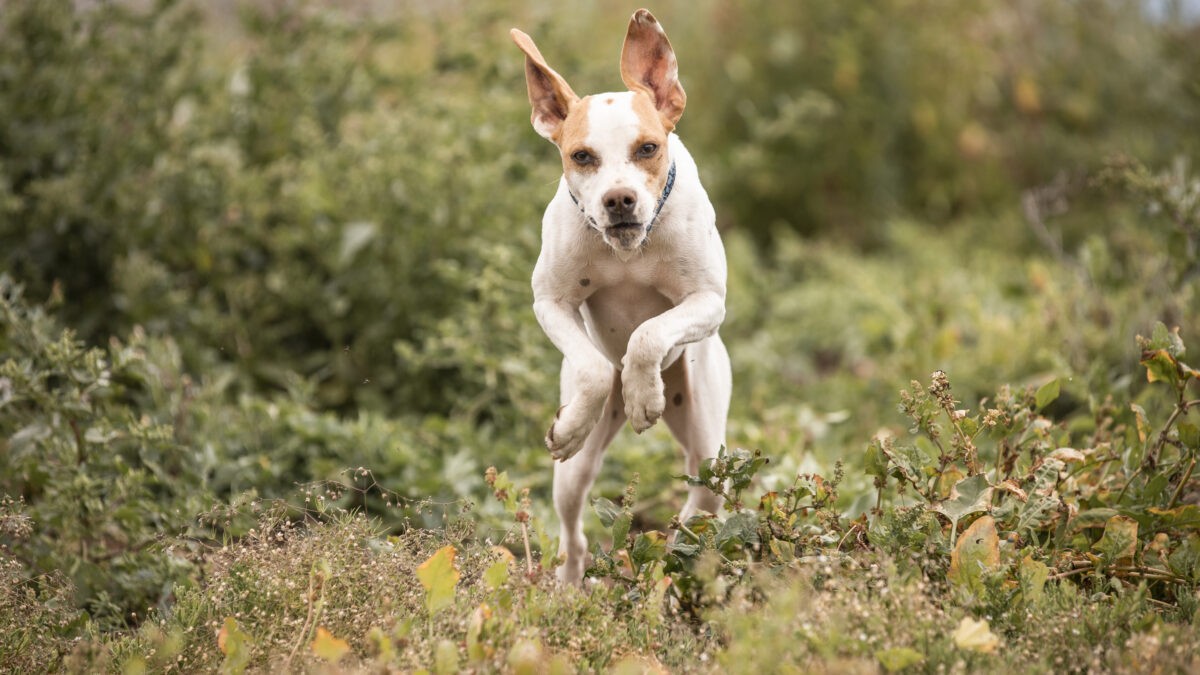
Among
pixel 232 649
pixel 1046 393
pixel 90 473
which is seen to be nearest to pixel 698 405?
pixel 1046 393

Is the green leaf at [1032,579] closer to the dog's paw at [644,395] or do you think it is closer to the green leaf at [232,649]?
the dog's paw at [644,395]

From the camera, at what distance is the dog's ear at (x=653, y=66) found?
313 cm

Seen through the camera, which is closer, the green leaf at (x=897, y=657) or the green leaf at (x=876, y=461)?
the green leaf at (x=897, y=657)

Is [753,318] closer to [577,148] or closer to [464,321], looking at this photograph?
[464,321]

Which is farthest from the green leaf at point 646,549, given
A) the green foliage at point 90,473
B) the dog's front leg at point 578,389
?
the green foliage at point 90,473

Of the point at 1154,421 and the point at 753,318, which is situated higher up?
the point at 1154,421

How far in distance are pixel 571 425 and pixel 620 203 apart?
609mm

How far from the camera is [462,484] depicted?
4.68 m

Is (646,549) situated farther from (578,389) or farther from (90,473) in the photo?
(90,473)

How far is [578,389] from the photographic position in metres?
3.02

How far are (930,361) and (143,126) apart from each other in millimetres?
4418

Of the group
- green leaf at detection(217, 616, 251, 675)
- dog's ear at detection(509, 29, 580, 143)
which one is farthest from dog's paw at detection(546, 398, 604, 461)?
green leaf at detection(217, 616, 251, 675)

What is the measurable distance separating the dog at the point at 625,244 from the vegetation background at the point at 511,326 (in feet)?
1.30

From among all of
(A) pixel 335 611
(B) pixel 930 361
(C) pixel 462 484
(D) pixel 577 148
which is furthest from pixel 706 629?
(B) pixel 930 361
